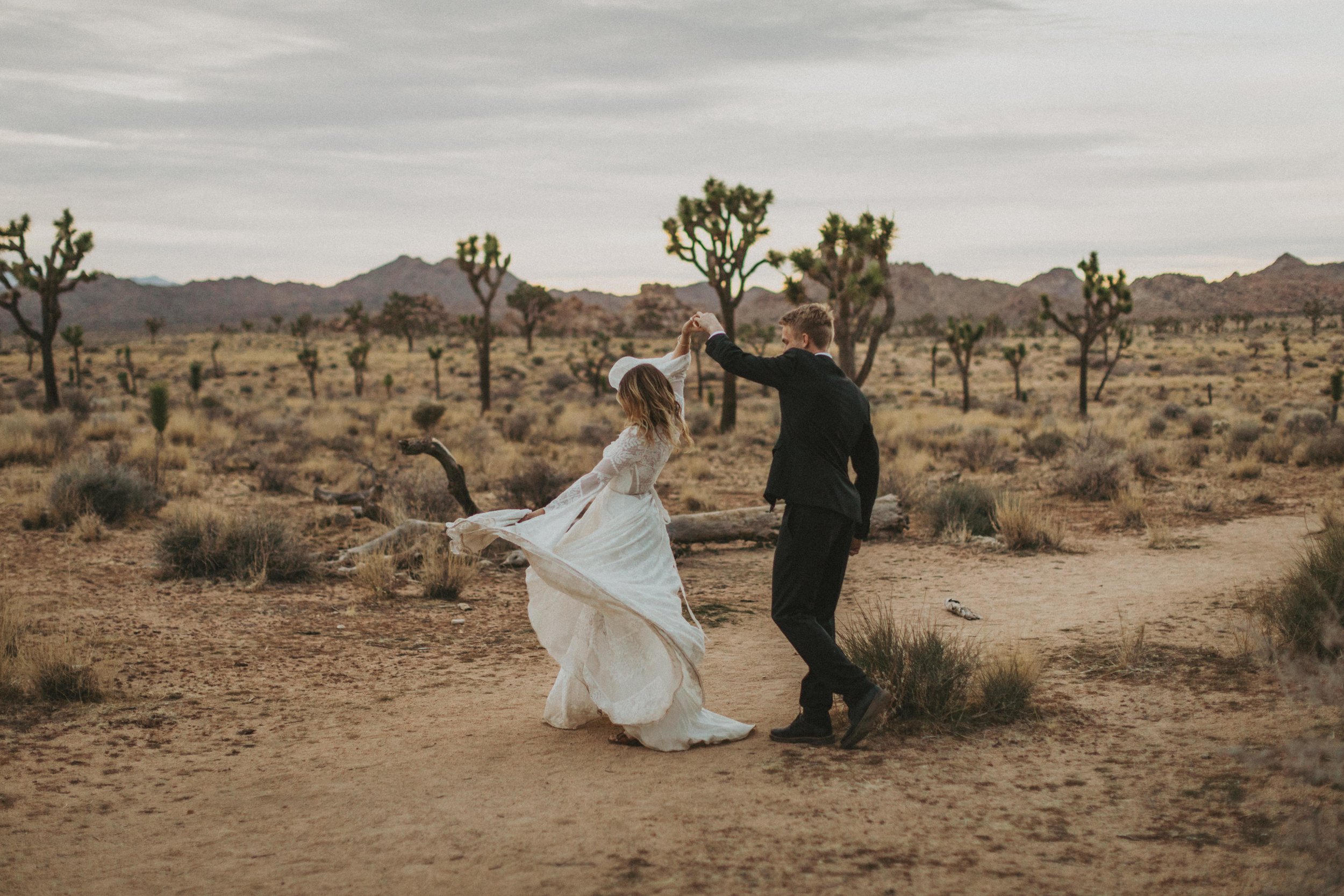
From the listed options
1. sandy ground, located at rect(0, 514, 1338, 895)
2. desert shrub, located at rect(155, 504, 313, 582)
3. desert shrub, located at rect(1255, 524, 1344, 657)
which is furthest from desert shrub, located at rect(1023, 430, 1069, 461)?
desert shrub, located at rect(155, 504, 313, 582)

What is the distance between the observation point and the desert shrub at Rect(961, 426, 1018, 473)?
18.0m

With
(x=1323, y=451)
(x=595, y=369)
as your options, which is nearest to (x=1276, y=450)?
(x=1323, y=451)

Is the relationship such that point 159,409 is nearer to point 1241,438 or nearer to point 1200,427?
point 1241,438

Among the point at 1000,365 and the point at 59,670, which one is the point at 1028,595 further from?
the point at 1000,365

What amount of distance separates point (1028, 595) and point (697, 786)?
216 inches

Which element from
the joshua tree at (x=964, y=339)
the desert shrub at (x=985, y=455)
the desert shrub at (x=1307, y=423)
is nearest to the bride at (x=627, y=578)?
the desert shrub at (x=985, y=455)

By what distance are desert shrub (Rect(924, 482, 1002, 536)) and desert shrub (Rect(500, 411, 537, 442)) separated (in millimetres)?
12313

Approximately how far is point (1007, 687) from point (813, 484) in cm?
174

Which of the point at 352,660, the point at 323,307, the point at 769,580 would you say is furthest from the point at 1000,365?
the point at 323,307

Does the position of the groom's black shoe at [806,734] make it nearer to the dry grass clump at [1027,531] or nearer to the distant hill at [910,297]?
the dry grass clump at [1027,531]

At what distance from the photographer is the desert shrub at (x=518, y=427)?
2245 cm

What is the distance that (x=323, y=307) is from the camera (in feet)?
589

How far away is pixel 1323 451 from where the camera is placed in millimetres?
16172

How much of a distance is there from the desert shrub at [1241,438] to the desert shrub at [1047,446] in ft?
10.0
